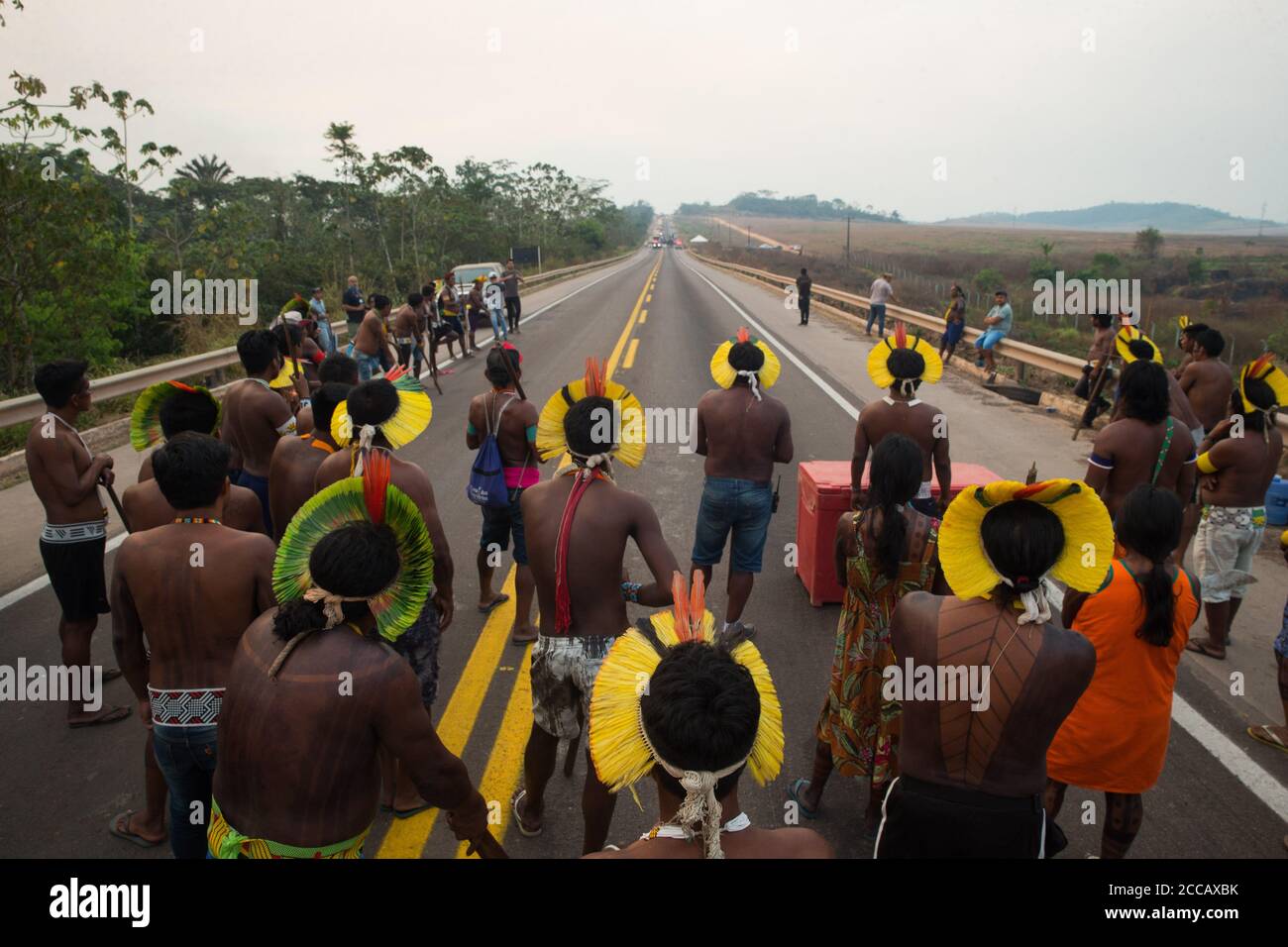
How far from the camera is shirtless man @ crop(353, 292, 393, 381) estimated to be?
1145cm

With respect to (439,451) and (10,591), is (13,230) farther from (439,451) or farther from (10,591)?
(10,591)

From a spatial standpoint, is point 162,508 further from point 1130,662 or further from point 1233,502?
point 1233,502

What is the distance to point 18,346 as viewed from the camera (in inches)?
490

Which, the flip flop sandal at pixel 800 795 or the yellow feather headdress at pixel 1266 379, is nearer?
the flip flop sandal at pixel 800 795

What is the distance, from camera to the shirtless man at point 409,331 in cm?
1355

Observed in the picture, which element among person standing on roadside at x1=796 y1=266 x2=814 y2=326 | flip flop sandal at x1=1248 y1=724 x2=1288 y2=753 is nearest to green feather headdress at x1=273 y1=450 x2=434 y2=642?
flip flop sandal at x1=1248 y1=724 x2=1288 y2=753

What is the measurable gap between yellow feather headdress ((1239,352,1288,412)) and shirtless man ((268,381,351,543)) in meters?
5.64

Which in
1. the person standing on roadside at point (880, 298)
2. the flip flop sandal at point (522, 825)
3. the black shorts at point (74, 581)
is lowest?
the flip flop sandal at point (522, 825)

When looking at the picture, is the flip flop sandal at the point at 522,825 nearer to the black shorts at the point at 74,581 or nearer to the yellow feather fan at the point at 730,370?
the black shorts at the point at 74,581

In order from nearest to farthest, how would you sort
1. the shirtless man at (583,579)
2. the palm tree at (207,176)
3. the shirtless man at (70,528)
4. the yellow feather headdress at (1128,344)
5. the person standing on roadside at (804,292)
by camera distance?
the shirtless man at (583,579)
the shirtless man at (70,528)
the yellow feather headdress at (1128,344)
the person standing on roadside at (804,292)
the palm tree at (207,176)

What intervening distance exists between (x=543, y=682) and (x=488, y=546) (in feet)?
8.49

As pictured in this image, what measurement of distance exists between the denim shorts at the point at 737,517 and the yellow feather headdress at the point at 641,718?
3.10 m

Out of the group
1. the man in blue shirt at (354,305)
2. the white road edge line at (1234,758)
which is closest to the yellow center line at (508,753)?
the white road edge line at (1234,758)
